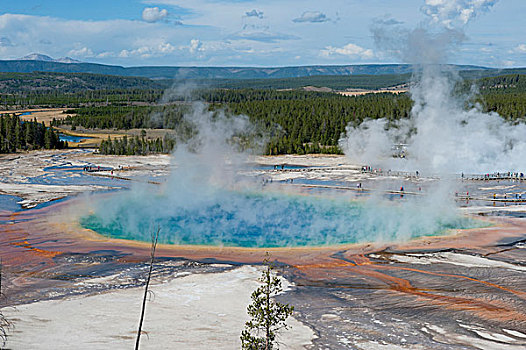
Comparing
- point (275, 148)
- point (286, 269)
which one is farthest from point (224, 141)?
point (286, 269)

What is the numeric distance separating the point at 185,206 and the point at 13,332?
57.3ft

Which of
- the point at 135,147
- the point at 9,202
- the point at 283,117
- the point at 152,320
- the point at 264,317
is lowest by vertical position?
the point at 152,320

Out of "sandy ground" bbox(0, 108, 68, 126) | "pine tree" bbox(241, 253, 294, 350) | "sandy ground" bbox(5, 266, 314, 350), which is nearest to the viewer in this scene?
"pine tree" bbox(241, 253, 294, 350)

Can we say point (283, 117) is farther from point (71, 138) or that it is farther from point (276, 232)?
point (276, 232)

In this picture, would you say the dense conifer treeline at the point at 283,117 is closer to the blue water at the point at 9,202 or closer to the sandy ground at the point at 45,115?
the sandy ground at the point at 45,115

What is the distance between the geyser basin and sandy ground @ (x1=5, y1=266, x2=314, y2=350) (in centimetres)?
631

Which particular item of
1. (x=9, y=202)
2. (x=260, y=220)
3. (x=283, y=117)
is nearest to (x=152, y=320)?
(x=260, y=220)

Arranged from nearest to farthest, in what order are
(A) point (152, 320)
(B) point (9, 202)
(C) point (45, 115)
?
(A) point (152, 320) < (B) point (9, 202) < (C) point (45, 115)

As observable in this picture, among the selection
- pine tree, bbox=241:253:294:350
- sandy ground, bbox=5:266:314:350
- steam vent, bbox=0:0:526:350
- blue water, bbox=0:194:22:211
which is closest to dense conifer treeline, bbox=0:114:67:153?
steam vent, bbox=0:0:526:350

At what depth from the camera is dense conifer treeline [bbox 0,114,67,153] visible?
56862 mm

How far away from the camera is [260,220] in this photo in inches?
1069

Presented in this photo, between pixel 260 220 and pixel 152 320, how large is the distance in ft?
43.2

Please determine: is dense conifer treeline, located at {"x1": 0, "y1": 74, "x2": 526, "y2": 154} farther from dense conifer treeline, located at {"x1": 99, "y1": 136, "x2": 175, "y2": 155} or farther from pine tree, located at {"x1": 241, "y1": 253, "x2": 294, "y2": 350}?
pine tree, located at {"x1": 241, "y1": 253, "x2": 294, "y2": 350}

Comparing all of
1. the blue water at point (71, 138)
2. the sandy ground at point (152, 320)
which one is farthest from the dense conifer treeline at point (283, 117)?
the sandy ground at point (152, 320)
